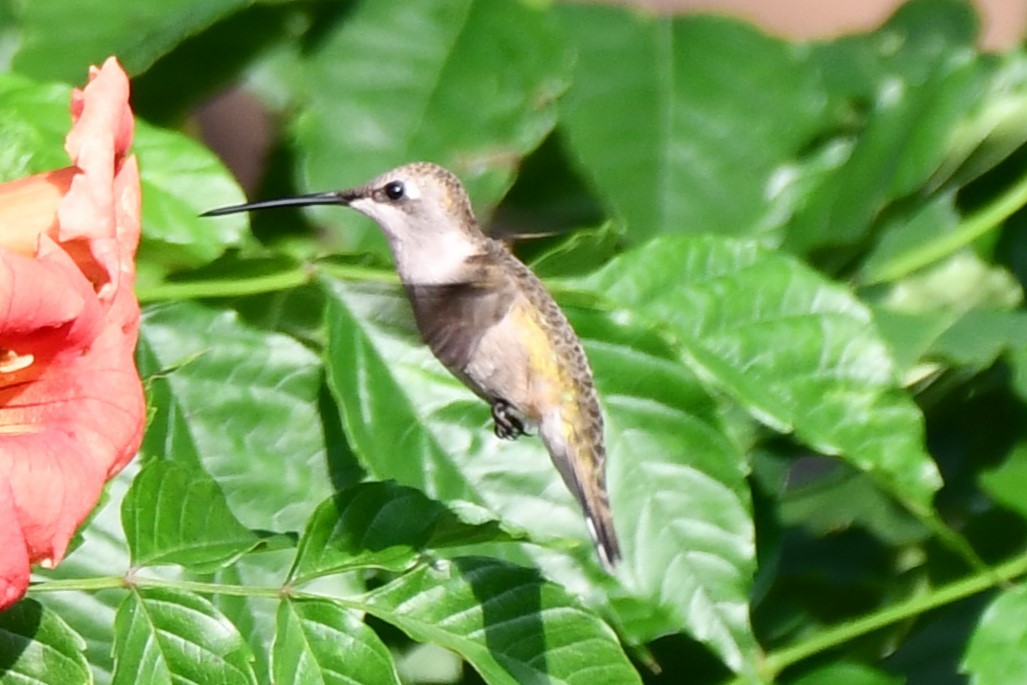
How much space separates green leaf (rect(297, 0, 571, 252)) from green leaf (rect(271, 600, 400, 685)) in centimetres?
65

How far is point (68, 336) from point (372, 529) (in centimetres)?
25

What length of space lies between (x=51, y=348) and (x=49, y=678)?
0.20m

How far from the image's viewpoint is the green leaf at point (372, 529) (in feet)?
3.01

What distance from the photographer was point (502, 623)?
0.94 meters

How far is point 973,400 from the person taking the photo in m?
1.63

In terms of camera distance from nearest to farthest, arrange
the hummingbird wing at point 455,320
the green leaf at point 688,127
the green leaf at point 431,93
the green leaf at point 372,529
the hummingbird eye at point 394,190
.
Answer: the green leaf at point 372,529, the hummingbird wing at point 455,320, the hummingbird eye at point 394,190, the green leaf at point 431,93, the green leaf at point 688,127

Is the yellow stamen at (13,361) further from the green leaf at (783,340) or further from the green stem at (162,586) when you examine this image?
the green leaf at (783,340)

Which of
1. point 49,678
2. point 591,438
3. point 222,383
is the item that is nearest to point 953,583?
point 591,438

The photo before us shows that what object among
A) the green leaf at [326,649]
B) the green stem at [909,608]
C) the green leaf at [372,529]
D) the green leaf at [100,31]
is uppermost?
the green leaf at [100,31]

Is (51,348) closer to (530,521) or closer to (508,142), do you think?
(530,521)

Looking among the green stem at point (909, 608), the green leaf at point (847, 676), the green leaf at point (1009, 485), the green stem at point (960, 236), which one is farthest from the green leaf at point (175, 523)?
the green stem at point (960, 236)

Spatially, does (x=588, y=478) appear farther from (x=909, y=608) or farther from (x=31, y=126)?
(x=31, y=126)

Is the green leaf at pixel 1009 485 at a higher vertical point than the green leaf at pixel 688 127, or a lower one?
lower

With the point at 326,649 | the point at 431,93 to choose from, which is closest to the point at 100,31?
the point at 431,93
